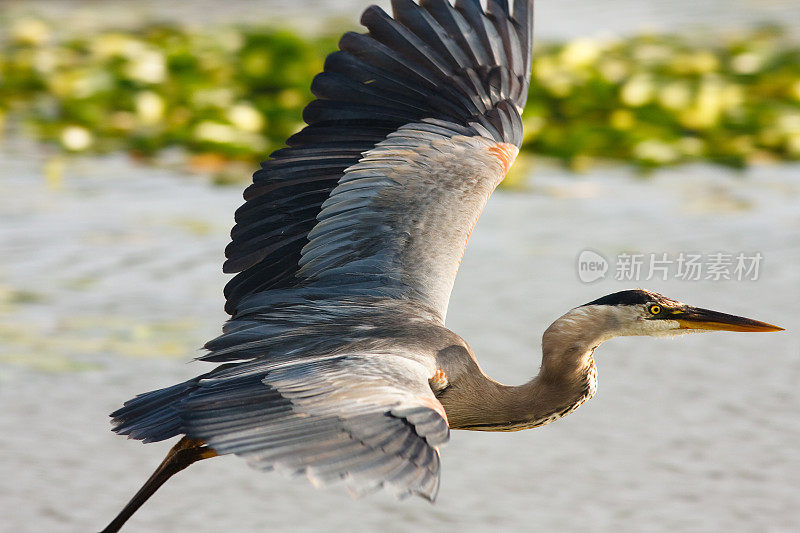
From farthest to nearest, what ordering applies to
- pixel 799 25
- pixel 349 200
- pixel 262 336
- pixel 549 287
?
pixel 799 25 → pixel 549 287 → pixel 349 200 → pixel 262 336

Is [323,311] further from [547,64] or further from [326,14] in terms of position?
[326,14]

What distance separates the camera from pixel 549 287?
255 inches

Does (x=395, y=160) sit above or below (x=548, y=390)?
above

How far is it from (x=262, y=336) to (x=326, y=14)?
29.8 feet

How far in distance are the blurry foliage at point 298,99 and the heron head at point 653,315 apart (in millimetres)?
4049

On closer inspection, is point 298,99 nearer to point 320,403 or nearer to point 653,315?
point 653,315

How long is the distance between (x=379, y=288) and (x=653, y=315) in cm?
89

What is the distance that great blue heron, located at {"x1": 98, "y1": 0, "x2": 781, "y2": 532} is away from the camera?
122 inches

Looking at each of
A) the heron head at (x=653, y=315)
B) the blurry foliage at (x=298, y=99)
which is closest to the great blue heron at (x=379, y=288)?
the heron head at (x=653, y=315)

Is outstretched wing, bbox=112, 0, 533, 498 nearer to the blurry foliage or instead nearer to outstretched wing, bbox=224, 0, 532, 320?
outstretched wing, bbox=224, 0, 532, 320

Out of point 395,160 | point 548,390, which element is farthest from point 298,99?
point 548,390

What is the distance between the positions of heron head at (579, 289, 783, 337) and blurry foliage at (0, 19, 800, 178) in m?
4.05

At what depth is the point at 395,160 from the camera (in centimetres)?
425

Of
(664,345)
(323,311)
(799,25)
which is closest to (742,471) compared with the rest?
(664,345)
